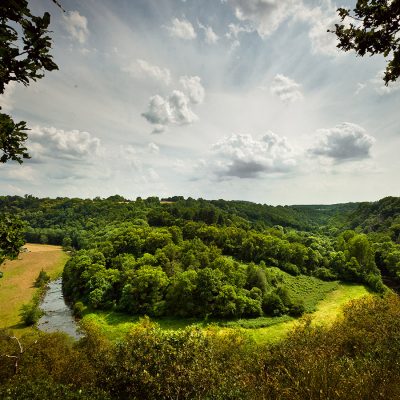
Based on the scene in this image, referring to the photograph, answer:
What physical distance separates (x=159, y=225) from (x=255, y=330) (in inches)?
3114

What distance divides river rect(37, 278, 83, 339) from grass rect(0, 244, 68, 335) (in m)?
3.42

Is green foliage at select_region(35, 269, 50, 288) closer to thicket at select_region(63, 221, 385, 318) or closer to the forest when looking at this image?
thicket at select_region(63, 221, 385, 318)

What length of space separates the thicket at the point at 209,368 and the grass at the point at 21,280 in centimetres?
2465

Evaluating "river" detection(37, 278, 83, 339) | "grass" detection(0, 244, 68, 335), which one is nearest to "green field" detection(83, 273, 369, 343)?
"river" detection(37, 278, 83, 339)

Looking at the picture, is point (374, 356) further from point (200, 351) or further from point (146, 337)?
point (146, 337)

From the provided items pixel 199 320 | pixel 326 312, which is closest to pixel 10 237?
pixel 199 320

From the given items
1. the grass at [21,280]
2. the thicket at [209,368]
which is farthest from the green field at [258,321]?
the thicket at [209,368]

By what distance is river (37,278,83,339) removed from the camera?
52531 millimetres

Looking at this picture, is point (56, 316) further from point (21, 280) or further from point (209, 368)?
point (209, 368)

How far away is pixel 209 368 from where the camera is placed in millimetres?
20656

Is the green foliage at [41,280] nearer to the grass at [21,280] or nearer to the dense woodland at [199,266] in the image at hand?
the grass at [21,280]

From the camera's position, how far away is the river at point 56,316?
172 ft

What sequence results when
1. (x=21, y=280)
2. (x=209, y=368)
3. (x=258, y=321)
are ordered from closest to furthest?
1. (x=209, y=368)
2. (x=258, y=321)
3. (x=21, y=280)

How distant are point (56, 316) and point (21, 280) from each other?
2831 centimetres
